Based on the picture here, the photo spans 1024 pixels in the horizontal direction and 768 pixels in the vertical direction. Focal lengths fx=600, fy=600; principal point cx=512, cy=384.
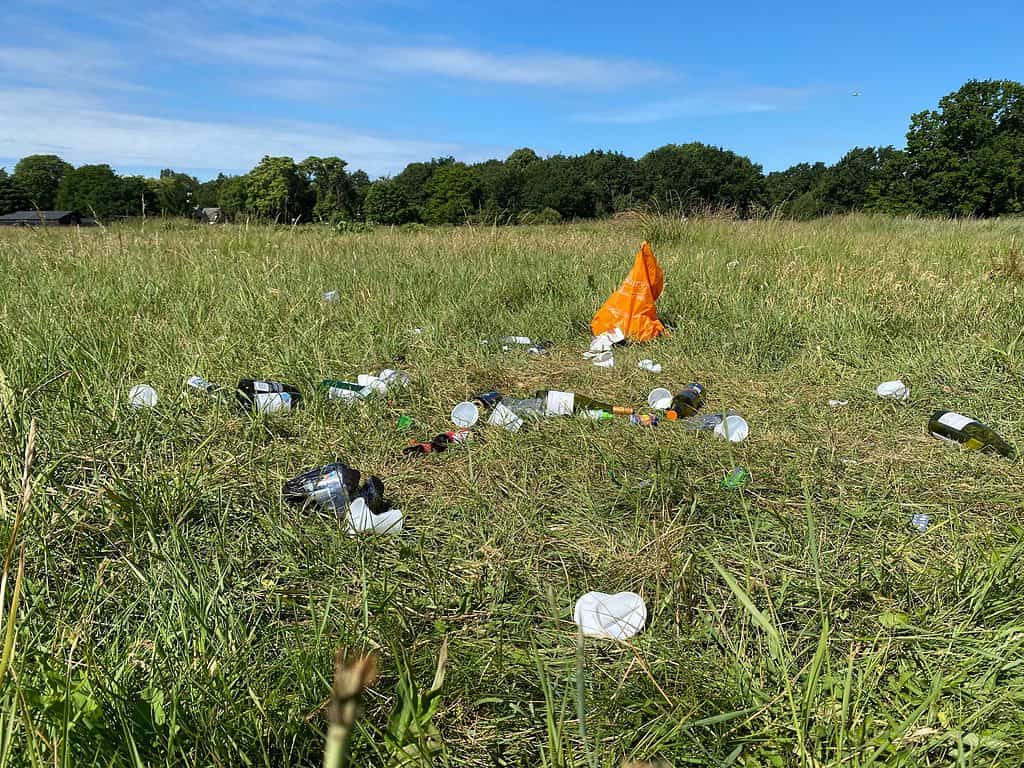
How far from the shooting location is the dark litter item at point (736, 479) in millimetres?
1873

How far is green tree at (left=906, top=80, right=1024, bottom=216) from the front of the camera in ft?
110

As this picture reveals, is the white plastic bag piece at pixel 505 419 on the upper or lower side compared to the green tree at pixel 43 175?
lower

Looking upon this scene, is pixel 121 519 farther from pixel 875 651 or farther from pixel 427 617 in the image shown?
pixel 875 651

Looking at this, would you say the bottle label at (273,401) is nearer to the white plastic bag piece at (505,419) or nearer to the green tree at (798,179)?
the white plastic bag piece at (505,419)

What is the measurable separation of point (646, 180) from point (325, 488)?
5868cm

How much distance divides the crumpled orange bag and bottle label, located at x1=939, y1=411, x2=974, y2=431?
5.63ft

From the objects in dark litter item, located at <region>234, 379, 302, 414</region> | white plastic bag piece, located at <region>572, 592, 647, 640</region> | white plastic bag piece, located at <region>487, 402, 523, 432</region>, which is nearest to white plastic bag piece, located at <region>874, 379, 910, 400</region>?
white plastic bag piece, located at <region>487, 402, 523, 432</region>

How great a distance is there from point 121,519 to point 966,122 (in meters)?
45.1

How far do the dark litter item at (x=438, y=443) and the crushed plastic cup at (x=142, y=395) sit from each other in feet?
3.11

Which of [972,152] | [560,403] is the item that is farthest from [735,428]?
[972,152]

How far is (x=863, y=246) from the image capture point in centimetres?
624

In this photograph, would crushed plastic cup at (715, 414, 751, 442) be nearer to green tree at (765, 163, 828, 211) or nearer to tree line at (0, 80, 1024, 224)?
tree line at (0, 80, 1024, 224)

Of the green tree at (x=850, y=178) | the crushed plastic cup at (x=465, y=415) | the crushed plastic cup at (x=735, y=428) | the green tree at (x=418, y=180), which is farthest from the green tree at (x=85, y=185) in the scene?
the green tree at (x=850, y=178)

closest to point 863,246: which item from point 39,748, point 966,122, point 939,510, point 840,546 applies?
point 939,510
